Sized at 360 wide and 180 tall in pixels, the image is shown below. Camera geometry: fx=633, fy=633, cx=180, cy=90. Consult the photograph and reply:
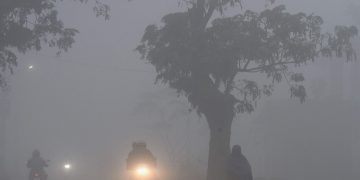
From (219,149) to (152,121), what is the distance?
81.2 m

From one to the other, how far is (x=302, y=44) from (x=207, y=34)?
341cm

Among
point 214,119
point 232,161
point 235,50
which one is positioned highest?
point 235,50

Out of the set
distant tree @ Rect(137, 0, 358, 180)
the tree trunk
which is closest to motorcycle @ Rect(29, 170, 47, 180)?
distant tree @ Rect(137, 0, 358, 180)

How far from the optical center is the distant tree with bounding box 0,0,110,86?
20.7 meters

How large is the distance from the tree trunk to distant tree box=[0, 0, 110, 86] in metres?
5.88

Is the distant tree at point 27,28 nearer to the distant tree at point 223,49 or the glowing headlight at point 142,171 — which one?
the distant tree at point 223,49

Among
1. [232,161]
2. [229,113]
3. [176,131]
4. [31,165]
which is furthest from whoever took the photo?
[176,131]

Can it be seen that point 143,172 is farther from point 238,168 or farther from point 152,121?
point 152,121

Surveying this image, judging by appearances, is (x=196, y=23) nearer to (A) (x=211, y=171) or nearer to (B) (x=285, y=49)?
(B) (x=285, y=49)

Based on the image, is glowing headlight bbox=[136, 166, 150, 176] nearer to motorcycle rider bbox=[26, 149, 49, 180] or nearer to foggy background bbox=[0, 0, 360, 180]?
motorcycle rider bbox=[26, 149, 49, 180]

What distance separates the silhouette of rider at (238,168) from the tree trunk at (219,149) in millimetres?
11628

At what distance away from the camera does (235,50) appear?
2156cm

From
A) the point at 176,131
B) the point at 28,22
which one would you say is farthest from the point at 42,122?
the point at 28,22

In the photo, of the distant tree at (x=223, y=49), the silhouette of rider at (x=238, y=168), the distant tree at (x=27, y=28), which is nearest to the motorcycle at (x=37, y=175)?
the distant tree at (x=27, y=28)
